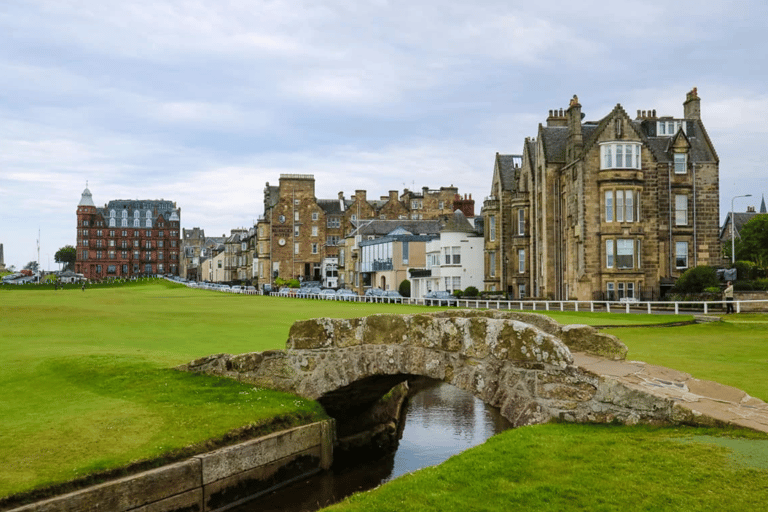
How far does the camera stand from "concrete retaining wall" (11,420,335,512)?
10.1 meters

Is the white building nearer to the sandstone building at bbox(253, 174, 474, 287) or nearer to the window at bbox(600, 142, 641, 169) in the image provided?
the window at bbox(600, 142, 641, 169)

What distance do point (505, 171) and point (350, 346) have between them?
5139 cm

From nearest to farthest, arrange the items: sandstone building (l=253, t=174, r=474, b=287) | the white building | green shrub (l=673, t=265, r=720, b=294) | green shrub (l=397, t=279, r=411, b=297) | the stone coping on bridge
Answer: the stone coping on bridge → green shrub (l=673, t=265, r=720, b=294) → the white building → green shrub (l=397, t=279, r=411, b=297) → sandstone building (l=253, t=174, r=474, b=287)

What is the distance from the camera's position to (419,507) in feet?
26.7

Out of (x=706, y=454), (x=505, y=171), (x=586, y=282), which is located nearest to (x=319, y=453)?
(x=706, y=454)

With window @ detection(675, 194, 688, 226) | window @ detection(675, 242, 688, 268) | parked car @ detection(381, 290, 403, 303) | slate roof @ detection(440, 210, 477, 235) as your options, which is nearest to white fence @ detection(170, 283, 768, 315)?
parked car @ detection(381, 290, 403, 303)

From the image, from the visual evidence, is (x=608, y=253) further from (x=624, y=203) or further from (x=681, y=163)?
(x=681, y=163)

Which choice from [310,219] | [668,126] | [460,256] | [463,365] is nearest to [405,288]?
[460,256]

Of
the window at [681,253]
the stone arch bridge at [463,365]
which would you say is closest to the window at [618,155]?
the window at [681,253]

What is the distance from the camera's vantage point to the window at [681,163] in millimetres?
48531

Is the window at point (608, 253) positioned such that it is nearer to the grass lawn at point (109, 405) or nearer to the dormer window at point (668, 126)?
the dormer window at point (668, 126)

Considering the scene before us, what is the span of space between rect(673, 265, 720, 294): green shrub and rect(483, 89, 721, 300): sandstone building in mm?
3583

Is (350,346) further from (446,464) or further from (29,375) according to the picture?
(29,375)

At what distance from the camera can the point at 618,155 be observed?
4631cm
